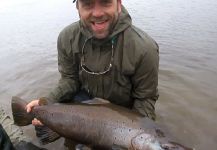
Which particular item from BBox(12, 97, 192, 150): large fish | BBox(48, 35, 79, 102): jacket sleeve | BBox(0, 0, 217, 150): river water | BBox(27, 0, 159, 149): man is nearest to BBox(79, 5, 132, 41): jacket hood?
BBox(27, 0, 159, 149): man

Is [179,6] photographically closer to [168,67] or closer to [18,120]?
[168,67]

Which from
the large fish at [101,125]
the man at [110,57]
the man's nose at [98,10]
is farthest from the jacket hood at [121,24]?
the large fish at [101,125]

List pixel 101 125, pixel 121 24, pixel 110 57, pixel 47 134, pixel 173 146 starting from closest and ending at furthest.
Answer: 1. pixel 173 146
2. pixel 101 125
3. pixel 121 24
4. pixel 110 57
5. pixel 47 134

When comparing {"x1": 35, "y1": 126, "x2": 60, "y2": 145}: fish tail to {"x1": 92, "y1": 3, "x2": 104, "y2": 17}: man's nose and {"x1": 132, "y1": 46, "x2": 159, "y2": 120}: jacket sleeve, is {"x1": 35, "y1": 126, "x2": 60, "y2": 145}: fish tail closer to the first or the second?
{"x1": 132, "y1": 46, "x2": 159, "y2": 120}: jacket sleeve

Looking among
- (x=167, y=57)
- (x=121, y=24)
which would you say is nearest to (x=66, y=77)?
(x=121, y=24)

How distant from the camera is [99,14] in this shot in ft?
11.5

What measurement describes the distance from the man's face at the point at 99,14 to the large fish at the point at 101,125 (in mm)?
805

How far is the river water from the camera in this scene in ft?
16.8

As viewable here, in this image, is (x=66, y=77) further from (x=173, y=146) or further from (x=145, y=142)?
(x=173, y=146)

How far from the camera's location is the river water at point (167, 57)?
5109 millimetres

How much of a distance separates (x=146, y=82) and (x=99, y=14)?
94cm

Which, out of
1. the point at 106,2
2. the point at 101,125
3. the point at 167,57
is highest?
the point at 106,2

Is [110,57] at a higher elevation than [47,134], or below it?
higher

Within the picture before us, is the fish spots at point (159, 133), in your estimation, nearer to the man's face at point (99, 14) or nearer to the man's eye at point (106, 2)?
the man's face at point (99, 14)
